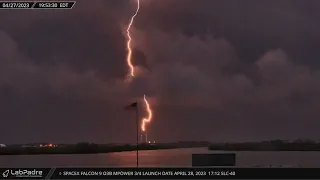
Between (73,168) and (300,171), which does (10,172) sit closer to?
(73,168)

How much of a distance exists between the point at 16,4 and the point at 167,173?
14.7 m

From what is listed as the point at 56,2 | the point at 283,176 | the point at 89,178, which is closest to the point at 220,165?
the point at 283,176

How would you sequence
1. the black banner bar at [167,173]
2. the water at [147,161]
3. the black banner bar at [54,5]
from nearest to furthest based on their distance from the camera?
the black banner bar at [167,173] < the black banner bar at [54,5] < the water at [147,161]

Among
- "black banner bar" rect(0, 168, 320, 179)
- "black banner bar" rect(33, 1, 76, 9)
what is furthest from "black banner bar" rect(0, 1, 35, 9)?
"black banner bar" rect(0, 168, 320, 179)

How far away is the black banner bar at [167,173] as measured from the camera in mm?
23109

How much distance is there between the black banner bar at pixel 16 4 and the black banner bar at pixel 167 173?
10411 mm

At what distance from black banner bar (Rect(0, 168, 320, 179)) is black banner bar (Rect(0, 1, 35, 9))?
1041 centimetres

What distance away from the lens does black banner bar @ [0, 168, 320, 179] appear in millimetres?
23109

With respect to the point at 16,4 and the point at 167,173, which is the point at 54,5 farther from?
the point at 167,173

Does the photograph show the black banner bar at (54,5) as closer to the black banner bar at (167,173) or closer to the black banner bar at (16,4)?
the black banner bar at (16,4)

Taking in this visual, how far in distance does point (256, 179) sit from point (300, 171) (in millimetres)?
2902

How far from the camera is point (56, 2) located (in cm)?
2711

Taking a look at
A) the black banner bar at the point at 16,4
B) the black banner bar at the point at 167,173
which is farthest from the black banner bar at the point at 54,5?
the black banner bar at the point at 167,173

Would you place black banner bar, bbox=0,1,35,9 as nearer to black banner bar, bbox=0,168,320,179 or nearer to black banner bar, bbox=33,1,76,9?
black banner bar, bbox=33,1,76,9
